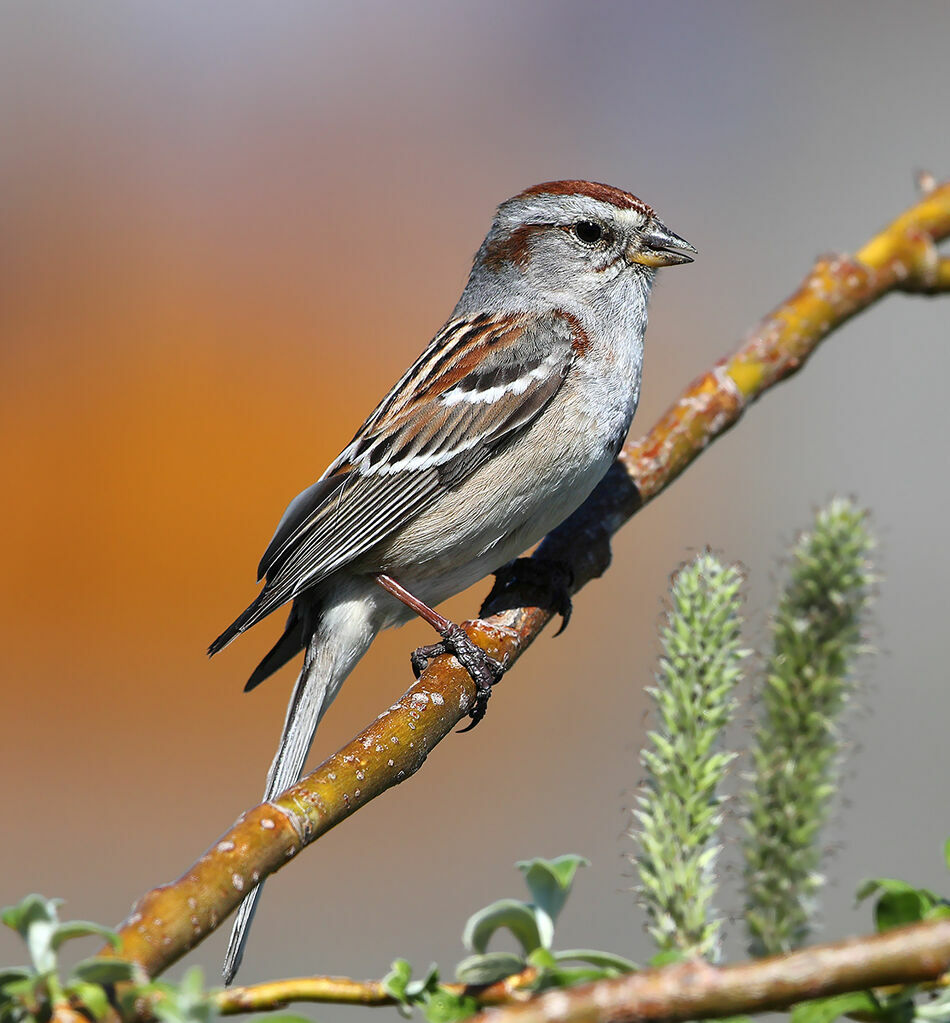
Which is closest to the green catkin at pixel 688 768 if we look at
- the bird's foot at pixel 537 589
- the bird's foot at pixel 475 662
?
the bird's foot at pixel 475 662

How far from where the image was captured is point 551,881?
0.78m

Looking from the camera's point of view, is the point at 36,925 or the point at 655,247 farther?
the point at 655,247

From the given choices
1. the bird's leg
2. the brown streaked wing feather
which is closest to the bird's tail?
the brown streaked wing feather

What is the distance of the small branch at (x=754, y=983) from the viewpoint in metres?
0.58

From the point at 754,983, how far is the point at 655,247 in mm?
3332

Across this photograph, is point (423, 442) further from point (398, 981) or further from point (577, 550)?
point (398, 981)

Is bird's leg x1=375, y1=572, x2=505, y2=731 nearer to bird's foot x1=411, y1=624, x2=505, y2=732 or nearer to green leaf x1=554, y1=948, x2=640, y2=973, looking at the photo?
Result: bird's foot x1=411, y1=624, x2=505, y2=732

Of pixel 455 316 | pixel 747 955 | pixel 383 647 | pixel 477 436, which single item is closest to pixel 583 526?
pixel 477 436

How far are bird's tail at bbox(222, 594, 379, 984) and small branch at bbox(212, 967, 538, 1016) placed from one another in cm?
222

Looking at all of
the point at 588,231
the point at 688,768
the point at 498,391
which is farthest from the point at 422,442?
the point at 688,768

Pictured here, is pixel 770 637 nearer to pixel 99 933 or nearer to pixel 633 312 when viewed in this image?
pixel 99 933

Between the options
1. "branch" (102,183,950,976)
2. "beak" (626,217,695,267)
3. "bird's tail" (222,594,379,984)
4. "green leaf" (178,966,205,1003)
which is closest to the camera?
"green leaf" (178,966,205,1003)

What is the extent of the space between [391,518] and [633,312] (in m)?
1.13

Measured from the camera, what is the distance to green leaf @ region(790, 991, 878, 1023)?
63 cm
